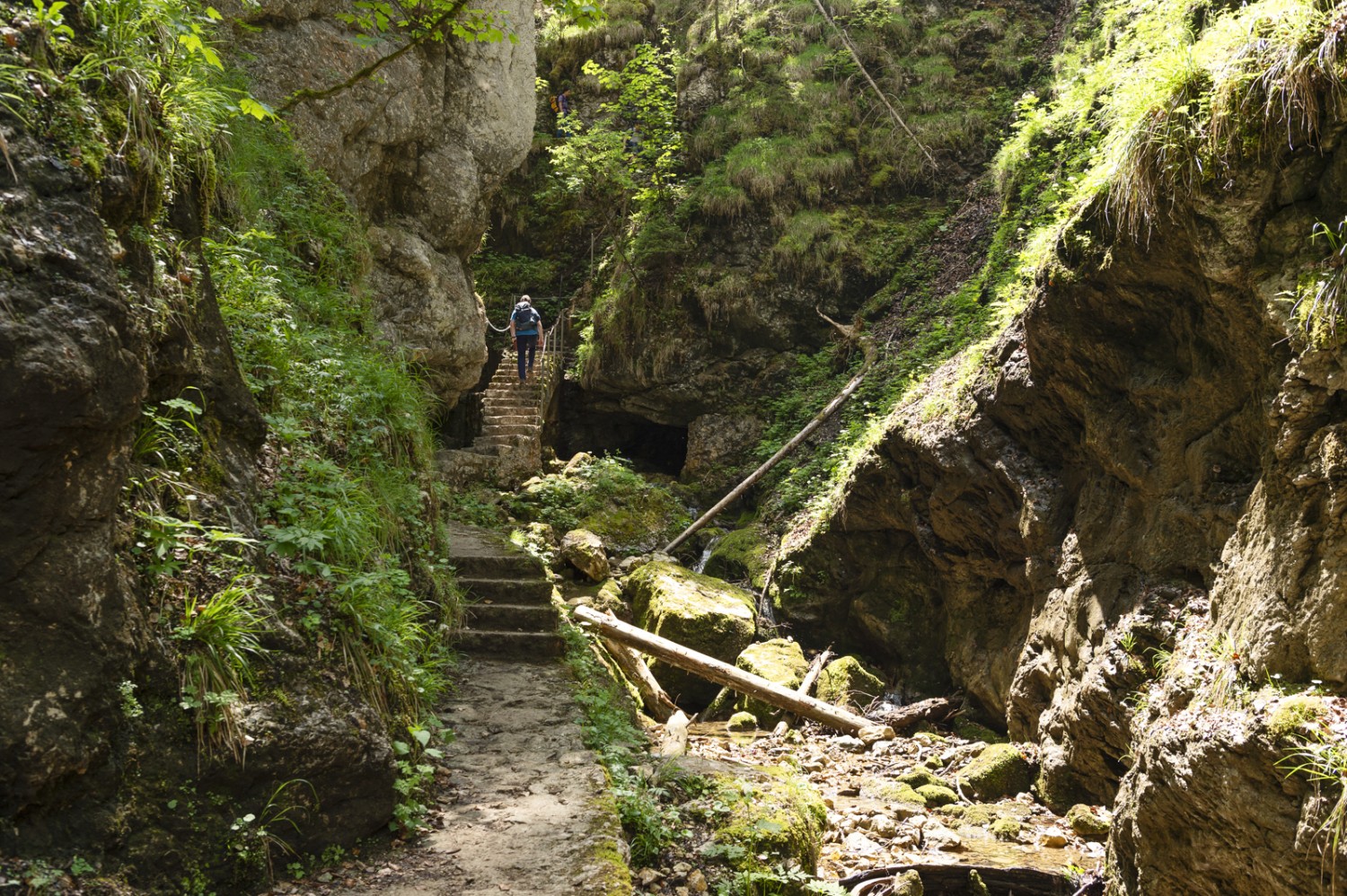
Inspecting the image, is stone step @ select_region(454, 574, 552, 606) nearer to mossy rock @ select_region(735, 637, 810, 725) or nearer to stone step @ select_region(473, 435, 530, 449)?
mossy rock @ select_region(735, 637, 810, 725)

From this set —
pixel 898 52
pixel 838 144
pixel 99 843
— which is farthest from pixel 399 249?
pixel 898 52

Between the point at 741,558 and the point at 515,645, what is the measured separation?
636 centimetres

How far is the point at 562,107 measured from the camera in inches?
779

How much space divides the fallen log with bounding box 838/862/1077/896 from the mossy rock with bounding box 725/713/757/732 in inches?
136

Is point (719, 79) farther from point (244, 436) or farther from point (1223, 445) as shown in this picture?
point (244, 436)

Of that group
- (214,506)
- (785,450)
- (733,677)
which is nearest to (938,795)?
(733,677)

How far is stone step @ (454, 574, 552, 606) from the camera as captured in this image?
23.7 feet

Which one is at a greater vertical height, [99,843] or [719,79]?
[719,79]

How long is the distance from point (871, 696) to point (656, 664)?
269 centimetres

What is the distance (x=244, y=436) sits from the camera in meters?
4.08

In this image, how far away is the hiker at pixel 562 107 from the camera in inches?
768

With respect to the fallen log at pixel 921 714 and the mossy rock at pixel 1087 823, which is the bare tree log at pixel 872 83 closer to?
the fallen log at pixel 921 714

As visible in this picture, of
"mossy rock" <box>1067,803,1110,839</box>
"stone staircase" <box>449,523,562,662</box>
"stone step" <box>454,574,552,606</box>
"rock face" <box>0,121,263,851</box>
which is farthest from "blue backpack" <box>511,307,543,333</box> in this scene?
"rock face" <box>0,121,263,851</box>

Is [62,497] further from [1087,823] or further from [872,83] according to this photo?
[872,83]
